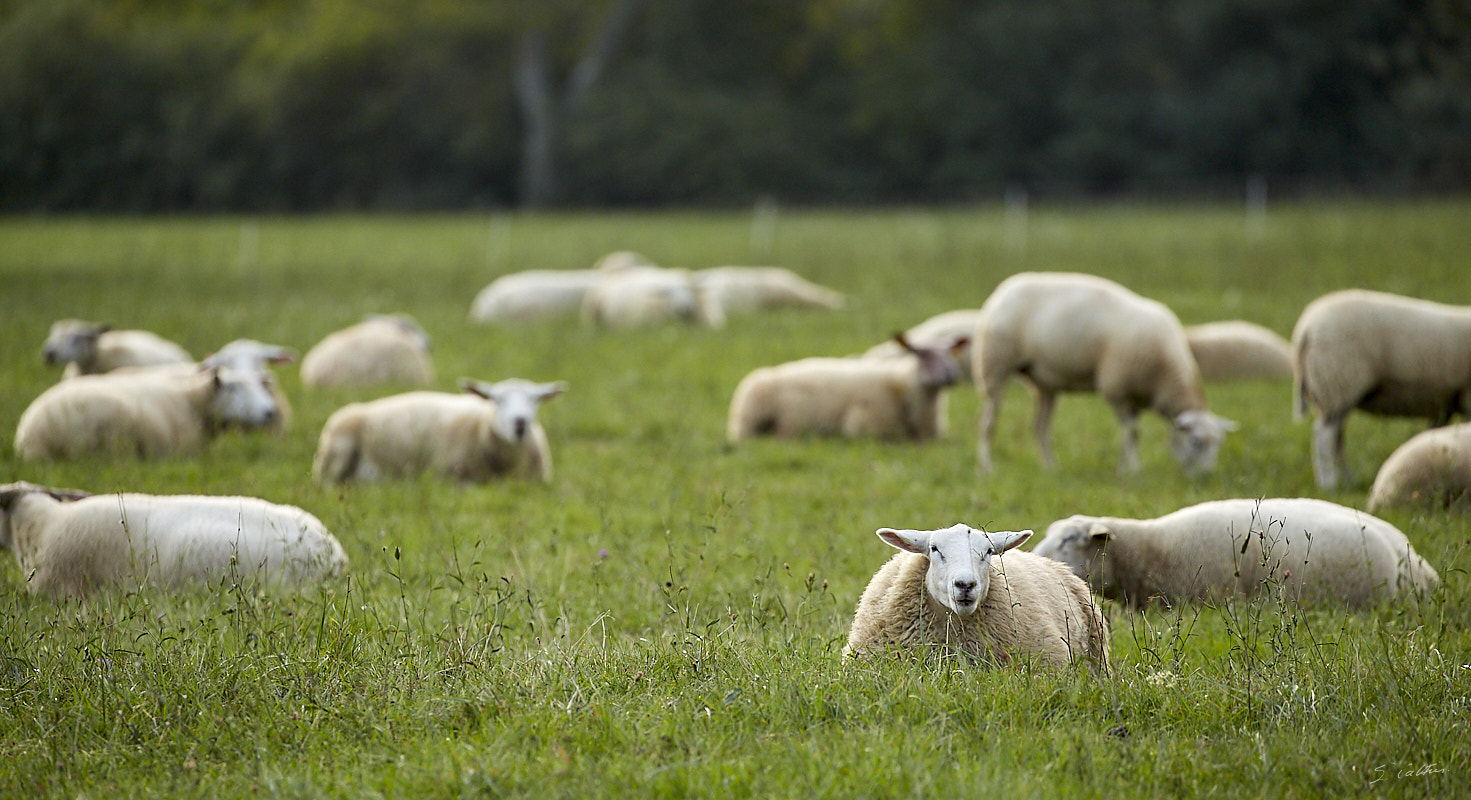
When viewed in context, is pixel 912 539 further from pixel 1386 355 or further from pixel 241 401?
pixel 241 401

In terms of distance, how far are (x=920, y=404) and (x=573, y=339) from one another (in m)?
6.10

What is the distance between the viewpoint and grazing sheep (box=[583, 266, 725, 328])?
1655 cm

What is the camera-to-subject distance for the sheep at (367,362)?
11.9 meters

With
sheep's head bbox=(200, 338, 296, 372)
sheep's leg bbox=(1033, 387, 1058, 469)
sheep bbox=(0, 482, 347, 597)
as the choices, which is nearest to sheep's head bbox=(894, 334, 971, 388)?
sheep's leg bbox=(1033, 387, 1058, 469)

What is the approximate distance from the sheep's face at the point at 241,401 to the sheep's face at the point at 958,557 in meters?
6.03

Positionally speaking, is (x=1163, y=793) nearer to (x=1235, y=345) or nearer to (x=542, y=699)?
(x=542, y=699)

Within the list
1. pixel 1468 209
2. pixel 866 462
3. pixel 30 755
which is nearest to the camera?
pixel 30 755

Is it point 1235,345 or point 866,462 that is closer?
point 866,462

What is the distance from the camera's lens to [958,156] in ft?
158

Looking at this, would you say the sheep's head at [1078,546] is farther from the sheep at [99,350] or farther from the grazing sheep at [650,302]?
the grazing sheep at [650,302]

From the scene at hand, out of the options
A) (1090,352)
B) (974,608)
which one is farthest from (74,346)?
(974,608)

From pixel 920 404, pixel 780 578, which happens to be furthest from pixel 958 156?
pixel 780 578

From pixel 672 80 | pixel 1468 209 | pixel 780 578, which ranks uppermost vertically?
pixel 672 80

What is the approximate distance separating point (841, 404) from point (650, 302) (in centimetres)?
672
